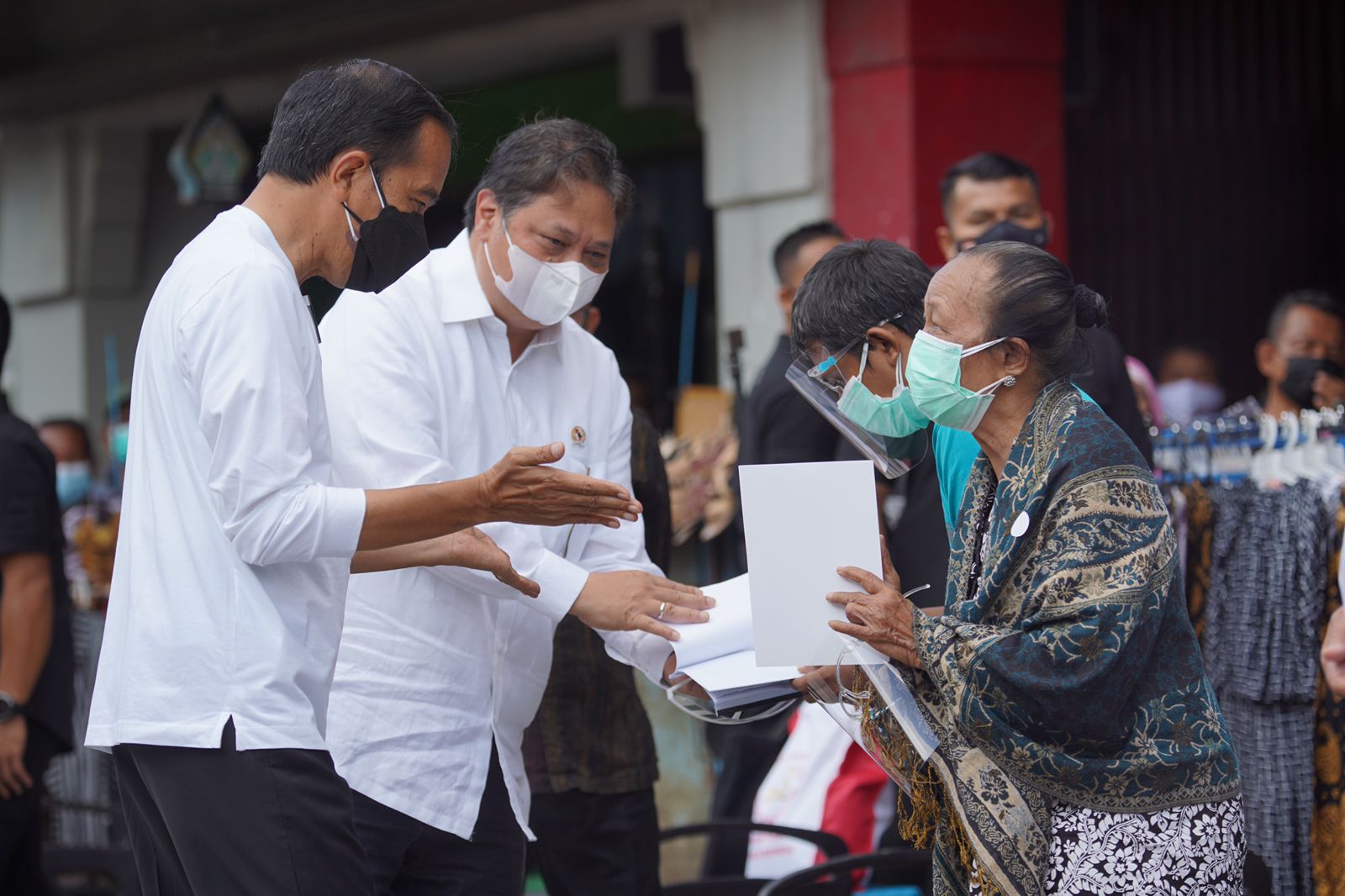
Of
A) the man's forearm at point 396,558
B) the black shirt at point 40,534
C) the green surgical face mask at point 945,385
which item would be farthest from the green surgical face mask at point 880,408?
the black shirt at point 40,534

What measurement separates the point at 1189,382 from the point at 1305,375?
7.24 ft

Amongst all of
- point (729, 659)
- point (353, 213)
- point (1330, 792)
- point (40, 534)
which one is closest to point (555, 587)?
point (729, 659)

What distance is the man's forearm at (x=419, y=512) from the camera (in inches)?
96.8

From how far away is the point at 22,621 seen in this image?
168 inches

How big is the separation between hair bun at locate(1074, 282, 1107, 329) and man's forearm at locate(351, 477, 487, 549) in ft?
3.26

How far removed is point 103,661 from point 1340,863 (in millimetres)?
2830

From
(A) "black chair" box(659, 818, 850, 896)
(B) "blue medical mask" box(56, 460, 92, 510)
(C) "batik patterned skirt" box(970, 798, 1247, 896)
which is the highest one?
(B) "blue medical mask" box(56, 460, 92, 510)

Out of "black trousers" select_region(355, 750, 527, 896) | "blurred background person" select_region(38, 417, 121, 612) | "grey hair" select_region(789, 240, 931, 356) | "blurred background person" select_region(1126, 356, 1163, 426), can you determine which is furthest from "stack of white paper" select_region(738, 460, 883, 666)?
"blurred background person" select_region(38, 417, 121, 612)

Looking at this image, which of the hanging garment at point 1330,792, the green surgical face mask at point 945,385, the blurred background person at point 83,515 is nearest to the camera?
the green surgical face mask at point 945,385

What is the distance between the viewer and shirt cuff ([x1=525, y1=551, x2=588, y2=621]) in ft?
10.2

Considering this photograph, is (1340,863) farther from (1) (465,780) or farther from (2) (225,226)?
(2) (225,226)

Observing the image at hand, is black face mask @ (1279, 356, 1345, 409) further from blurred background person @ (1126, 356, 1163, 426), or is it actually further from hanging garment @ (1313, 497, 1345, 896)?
hanging garment @ (1313, 497, 1345, 896)

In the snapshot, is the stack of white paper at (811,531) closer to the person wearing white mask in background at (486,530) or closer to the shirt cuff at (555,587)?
the person wearing white mask in background at (486,530)

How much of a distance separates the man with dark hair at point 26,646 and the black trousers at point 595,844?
156 centimetres
